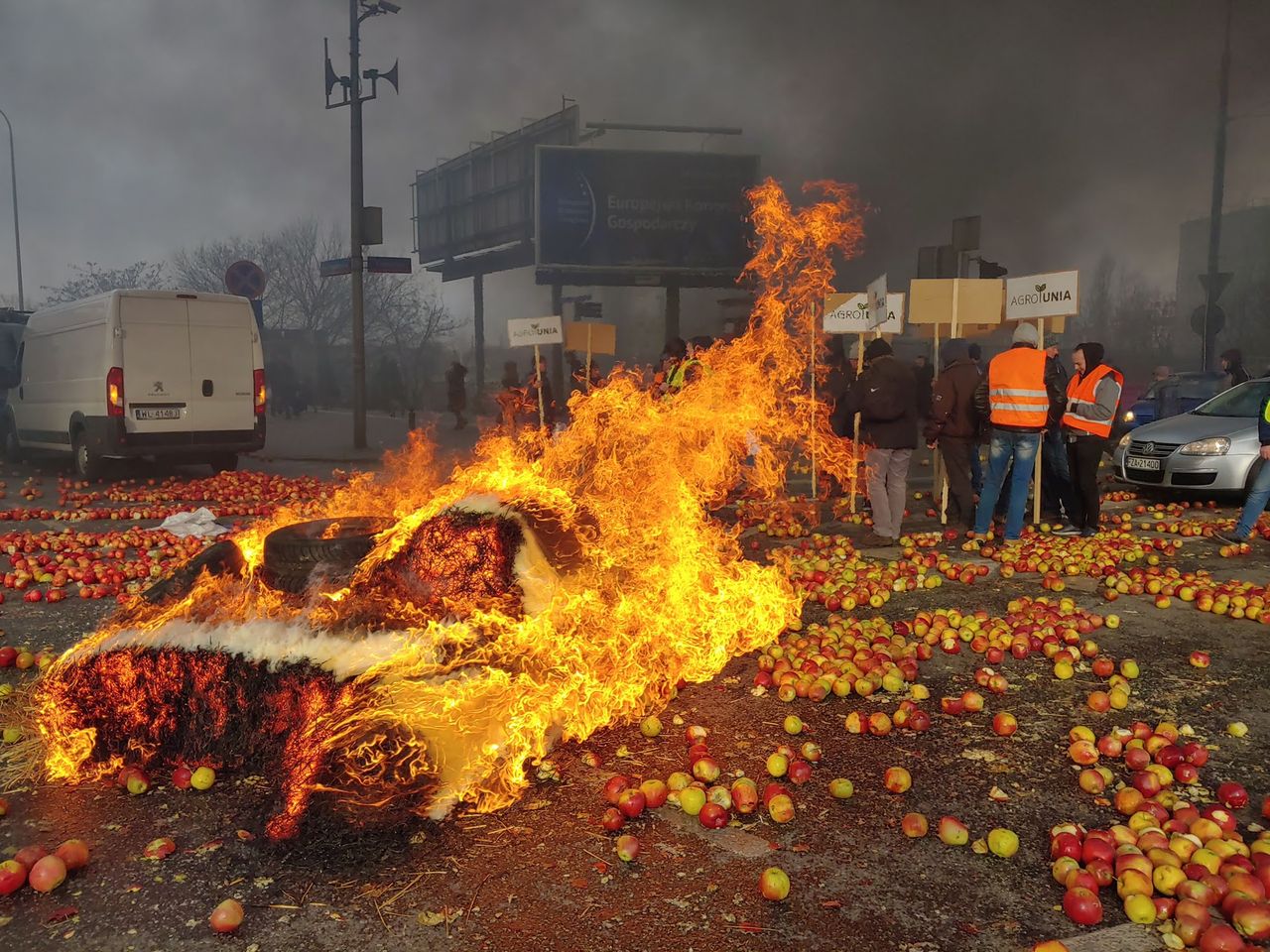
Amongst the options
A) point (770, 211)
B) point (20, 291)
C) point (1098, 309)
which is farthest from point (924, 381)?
point (1098, 309)

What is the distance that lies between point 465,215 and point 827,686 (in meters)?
50.5

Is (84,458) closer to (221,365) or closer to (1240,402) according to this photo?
(221,365)

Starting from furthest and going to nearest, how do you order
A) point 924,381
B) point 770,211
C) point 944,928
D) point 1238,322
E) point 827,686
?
point 1238,322
point 924,381
point 770,211
point 827,686
point 944,928

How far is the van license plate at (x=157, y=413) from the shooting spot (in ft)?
45.0

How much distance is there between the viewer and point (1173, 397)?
18.1 meters

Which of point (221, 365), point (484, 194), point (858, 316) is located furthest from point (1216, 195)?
point (484, 194)

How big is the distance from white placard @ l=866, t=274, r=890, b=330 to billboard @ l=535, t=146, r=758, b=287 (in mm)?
28961

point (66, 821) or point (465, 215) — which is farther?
point (465, 215)

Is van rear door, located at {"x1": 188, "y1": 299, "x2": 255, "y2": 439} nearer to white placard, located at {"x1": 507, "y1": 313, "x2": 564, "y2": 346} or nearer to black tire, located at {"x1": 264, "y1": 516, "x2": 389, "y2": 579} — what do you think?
white placard, located at {"x1": 507, "y1": 313, "x2": 564, "y2": 346}

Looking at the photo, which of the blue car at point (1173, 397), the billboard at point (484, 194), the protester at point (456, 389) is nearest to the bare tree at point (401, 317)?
the billboard at point (484, 194)

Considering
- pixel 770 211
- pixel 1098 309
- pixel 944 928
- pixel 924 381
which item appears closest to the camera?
pixel 944 928

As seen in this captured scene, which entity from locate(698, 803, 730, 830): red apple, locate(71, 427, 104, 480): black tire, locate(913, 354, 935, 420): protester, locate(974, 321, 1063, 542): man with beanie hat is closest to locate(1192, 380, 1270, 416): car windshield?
locate(913, 354, 935, 420): protester

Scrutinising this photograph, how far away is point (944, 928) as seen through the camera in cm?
297

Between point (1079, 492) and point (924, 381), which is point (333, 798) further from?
point (924, 381)
